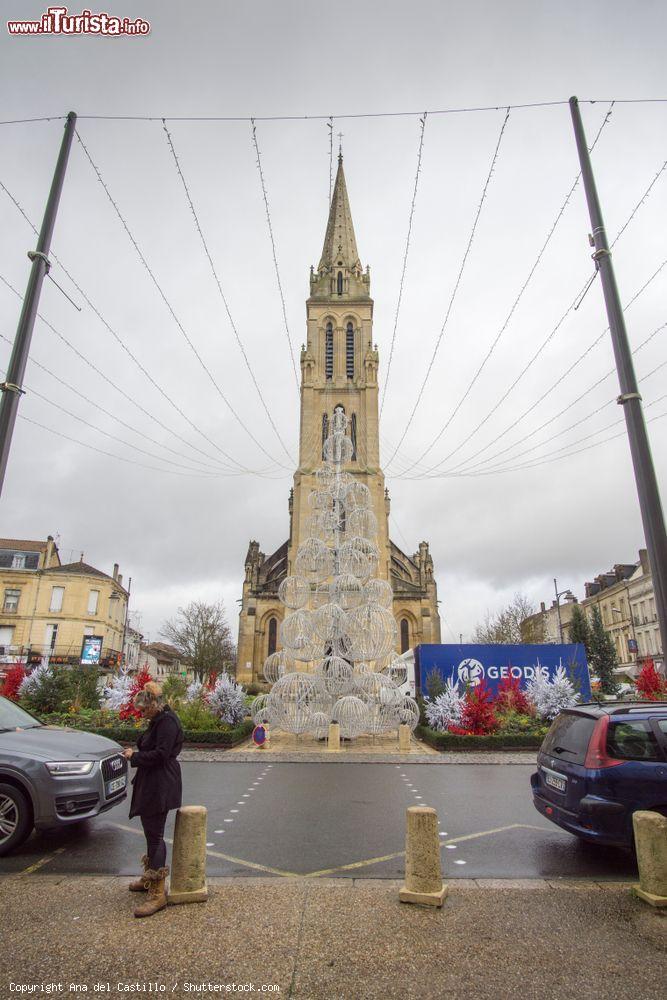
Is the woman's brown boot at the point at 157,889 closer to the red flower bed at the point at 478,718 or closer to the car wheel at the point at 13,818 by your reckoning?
the car wheel at the point at 13,818

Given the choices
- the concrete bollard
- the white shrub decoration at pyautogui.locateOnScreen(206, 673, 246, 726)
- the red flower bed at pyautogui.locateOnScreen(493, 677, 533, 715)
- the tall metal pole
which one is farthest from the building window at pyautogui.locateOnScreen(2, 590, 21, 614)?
the tall metal pole

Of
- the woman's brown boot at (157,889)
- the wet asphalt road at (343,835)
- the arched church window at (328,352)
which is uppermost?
the arched church window at (328,352)

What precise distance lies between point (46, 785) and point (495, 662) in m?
17.9

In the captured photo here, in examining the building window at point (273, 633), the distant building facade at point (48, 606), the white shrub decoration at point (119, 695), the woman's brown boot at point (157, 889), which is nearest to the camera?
the woman's brown boot at point (157, 889)

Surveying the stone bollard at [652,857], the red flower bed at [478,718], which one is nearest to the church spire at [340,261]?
the red flower bed at [478,718]

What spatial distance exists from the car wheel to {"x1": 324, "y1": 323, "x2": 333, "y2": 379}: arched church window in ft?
128

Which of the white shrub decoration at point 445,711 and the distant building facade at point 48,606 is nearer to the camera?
the white shrub decoration at point 445,711

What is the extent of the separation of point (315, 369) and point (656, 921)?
132 feet

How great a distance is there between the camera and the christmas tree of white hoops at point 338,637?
51.3 ft

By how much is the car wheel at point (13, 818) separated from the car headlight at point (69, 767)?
362mm

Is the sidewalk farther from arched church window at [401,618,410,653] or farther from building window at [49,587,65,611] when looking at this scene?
building window at [49,587,65,611]

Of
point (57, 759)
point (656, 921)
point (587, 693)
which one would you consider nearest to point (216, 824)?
point (57, 759)

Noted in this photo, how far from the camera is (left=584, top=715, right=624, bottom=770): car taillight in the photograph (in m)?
5.45

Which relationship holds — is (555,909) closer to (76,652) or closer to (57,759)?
(57,759)
